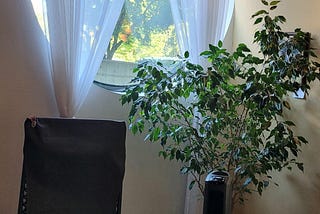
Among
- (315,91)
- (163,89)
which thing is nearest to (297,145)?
(315,91)

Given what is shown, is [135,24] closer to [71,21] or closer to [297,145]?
[71,21]

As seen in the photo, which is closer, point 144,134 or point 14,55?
point 14,55

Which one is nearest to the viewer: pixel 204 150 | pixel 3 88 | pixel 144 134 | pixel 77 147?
pixel 77 147

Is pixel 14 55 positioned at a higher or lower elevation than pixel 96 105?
higher

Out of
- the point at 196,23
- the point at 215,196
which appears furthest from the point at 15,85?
the point at 215,196

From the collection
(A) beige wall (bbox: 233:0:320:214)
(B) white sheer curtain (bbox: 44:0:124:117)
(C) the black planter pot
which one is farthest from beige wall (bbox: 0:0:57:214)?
(A) beige wall (bbox: 233:0:320:214)

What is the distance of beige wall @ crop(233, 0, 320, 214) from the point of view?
7.66 feet

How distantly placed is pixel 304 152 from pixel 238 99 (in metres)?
0.51

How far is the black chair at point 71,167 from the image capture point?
5.99 ft

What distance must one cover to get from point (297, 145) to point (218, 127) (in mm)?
474

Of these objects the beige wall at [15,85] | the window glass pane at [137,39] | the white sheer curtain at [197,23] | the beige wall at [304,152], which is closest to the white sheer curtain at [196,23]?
the white sheer curtain at [197,23]

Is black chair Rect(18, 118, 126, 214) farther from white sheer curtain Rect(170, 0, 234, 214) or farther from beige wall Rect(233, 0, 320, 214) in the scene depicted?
beige wall Rect(233, 0, 320, 214)

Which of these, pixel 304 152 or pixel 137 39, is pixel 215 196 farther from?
pixel 137 39

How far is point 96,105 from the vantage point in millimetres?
2641
